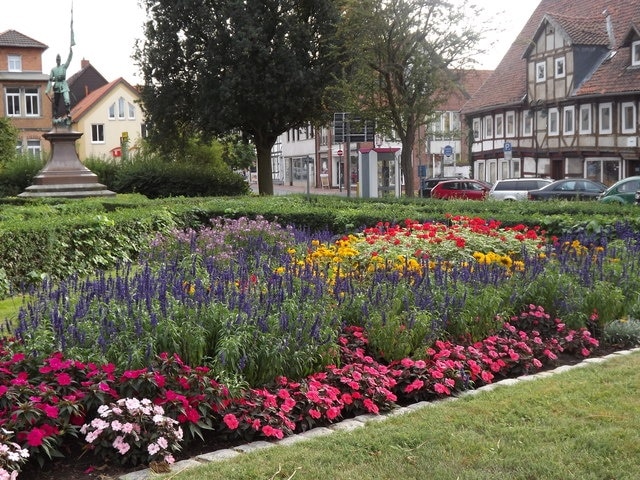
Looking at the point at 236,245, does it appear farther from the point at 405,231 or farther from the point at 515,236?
the point at 515,236

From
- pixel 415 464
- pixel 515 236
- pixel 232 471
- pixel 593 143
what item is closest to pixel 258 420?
pixel 232 471

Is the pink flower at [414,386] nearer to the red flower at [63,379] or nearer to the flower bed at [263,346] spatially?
the flower bed at [263,346]

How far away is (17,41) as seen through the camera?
69.1 m

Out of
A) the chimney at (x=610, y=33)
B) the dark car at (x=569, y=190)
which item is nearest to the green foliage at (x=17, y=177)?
the dark car at (x=569, y=190)

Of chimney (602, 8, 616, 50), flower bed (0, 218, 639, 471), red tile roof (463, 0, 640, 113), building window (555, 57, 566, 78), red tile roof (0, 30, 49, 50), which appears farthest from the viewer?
red tile roof (0, 30, 49, 50)

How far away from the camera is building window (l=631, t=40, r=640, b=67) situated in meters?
38.2

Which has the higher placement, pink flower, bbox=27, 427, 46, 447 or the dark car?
the dark car

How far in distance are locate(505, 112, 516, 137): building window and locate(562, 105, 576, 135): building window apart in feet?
15.4

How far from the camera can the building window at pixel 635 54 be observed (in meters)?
38.2

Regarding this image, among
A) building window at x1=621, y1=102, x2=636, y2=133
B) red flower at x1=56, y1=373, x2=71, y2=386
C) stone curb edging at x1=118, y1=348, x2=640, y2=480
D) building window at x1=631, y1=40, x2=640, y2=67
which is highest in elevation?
building window at x1=631, y1=40, x2=640, y2=67

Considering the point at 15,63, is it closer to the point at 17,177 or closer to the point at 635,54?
the point at 17,177

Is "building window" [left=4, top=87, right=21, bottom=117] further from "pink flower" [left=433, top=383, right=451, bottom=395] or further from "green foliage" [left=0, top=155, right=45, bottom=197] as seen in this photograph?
"pink flower" [left=433, top=383, right=451, bottom=395]

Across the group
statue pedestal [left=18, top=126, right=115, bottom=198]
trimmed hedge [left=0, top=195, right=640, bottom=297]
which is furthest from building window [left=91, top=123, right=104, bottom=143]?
trimmed hedge [left=0, top=195, right=640, bottom=297]

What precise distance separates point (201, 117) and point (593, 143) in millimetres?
19320
